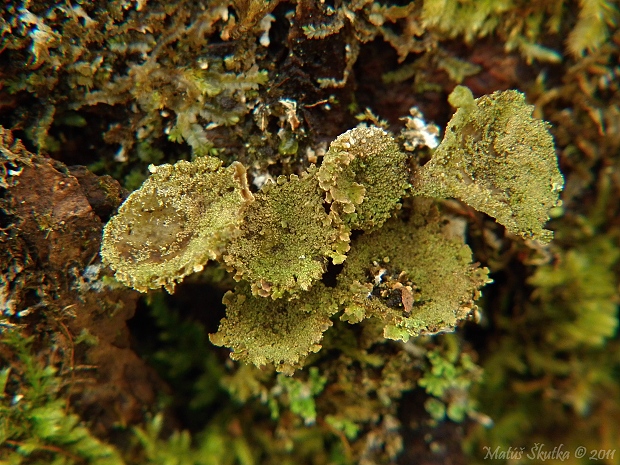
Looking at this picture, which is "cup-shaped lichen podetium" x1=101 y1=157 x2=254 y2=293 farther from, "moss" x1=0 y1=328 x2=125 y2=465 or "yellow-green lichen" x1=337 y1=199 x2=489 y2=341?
"moss" x1=0 y1=328 x2=125 y2=465

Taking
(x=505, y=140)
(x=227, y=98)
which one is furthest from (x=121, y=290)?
(x=505, y=140)

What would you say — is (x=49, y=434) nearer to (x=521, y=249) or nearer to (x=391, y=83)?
(x=391, y=83)

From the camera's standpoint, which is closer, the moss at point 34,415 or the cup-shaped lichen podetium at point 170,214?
the cup-shaped lichen podetium at point 170,214

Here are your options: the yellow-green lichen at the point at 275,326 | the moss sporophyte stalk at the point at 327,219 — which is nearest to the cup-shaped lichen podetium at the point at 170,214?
the moss sporophyte stalk at the point at 327,219

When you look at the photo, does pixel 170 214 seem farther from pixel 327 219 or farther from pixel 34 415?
pixel 34 415

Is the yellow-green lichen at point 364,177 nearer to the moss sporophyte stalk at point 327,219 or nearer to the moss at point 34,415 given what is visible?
the moss sporophyte stalk at point 327,219

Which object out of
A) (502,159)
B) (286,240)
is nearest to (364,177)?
(286,240)

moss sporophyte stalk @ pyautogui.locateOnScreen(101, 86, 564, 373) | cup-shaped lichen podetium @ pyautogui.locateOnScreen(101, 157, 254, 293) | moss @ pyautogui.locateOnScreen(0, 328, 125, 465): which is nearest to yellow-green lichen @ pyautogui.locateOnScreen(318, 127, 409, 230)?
moss sporophyte stalk @ pyautogui.locateOnScreen(101, 86, 564, 373)
